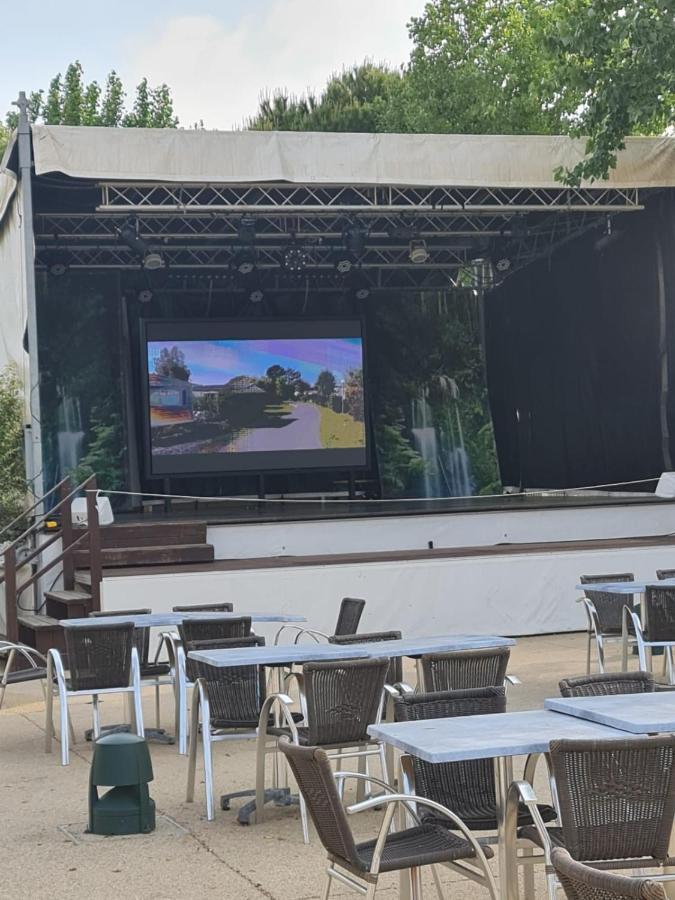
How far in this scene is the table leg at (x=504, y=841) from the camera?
3.37 m

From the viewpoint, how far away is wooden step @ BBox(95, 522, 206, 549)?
483 inches

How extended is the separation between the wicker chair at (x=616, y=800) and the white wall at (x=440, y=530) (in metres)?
9.31

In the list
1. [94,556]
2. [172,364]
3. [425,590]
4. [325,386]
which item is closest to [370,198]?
[325,386]

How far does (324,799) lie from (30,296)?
9.23 metres

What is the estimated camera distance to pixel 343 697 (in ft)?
16.6

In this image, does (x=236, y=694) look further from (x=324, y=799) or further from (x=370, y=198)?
(x=370, y=198)

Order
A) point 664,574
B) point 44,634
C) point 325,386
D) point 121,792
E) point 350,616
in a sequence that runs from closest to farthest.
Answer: point 121,792
point 350,616
point 664,574
point 44,634
point 325,386

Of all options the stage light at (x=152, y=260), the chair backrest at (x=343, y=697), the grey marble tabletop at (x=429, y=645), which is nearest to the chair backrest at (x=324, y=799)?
the chair backrest at (x=343, y=697)

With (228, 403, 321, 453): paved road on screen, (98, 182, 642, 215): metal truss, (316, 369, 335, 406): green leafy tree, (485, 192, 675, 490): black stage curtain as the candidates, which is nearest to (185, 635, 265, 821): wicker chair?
(98, 182, 642, 215): metal truss

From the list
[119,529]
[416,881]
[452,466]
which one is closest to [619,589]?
[416,881]

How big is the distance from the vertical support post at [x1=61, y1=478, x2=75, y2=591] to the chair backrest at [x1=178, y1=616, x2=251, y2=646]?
14.3ft

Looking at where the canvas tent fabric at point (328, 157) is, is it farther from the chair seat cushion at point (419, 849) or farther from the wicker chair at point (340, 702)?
the chair seat cushion at point (419, 849)

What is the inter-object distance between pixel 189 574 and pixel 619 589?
4394 millimetres

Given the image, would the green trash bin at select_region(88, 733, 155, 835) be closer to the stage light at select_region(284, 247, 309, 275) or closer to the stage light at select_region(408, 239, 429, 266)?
the stage light at select_region(408, 239, 429, 266)
